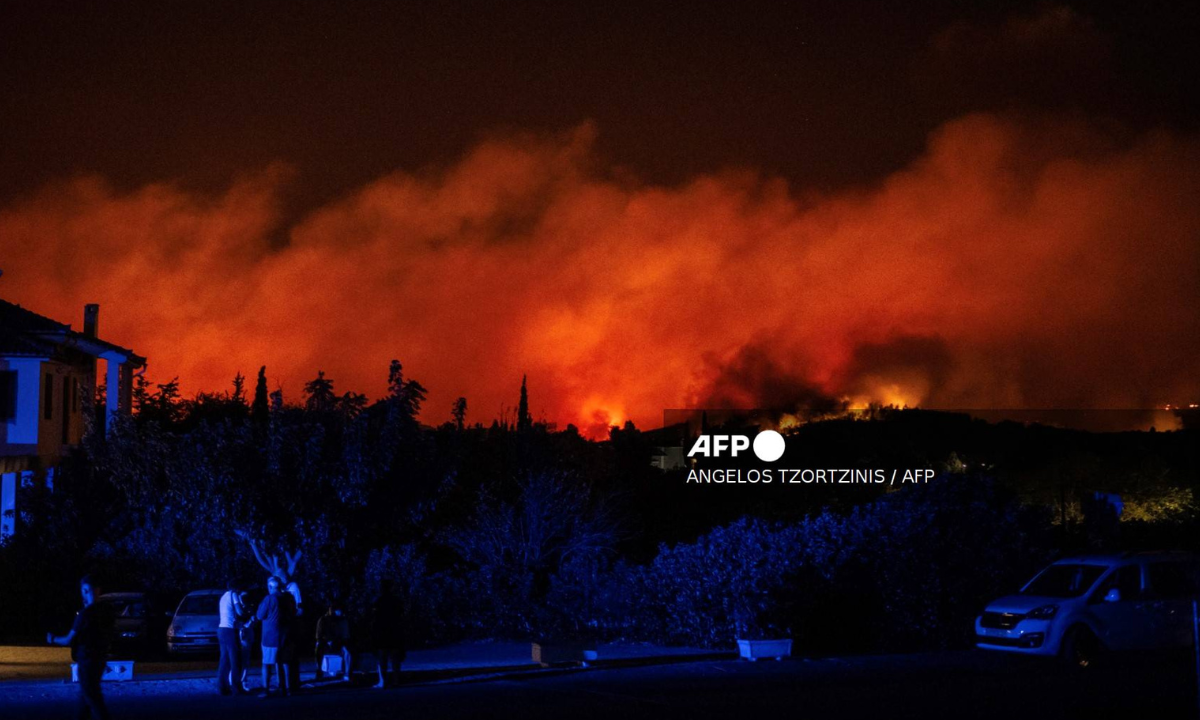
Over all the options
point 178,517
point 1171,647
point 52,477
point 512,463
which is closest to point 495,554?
point 512,463

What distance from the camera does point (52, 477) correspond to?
34125 mm

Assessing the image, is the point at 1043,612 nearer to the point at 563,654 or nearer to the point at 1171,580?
the point at 1171,580

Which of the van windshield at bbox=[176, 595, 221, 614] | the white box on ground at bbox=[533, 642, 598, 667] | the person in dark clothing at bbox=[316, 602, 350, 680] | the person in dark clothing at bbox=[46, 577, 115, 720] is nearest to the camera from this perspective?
the person in dark clothing at bbox=[46, 577, 115, 720]

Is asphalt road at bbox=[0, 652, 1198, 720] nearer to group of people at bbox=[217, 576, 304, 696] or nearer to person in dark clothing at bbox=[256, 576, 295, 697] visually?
group of people at bbox=[217, 576, 304, 696]

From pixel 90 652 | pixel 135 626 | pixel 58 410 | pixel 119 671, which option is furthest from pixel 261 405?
pixel 90 652

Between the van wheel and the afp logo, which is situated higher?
the afp logo

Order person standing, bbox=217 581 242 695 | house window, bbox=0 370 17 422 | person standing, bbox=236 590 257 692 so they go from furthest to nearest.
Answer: house window, bbox=0 370 17 422, person standing, bbox=236 590 257 692, person standing, bbox=217 581 242 695

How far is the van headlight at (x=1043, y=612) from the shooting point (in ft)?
64.2

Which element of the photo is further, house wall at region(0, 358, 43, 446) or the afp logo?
the afp logo

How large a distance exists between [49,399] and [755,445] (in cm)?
2438

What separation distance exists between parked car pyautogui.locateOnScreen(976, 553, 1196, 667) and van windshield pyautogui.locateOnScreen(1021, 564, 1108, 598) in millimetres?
19

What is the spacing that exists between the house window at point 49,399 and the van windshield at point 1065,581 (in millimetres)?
25517

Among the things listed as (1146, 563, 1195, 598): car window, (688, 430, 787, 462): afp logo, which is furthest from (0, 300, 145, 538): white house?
(1146, 563, 1195, 598): car window

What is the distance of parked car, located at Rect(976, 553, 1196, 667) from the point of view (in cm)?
1952
